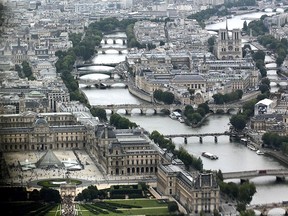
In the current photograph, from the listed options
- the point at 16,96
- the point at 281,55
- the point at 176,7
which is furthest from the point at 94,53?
the point at 176,7

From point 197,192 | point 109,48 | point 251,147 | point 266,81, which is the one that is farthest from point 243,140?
point 109,48

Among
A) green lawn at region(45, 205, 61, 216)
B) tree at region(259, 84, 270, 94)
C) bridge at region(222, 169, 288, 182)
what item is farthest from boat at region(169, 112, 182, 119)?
green lawn at region(45, 205, 61, 216)

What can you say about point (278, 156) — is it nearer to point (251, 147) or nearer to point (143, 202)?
point (251, 147)

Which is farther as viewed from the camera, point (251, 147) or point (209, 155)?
point (251, 147)

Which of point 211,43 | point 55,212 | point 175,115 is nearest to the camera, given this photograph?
point 55,212

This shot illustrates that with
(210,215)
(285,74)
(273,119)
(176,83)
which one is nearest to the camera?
(210,215)

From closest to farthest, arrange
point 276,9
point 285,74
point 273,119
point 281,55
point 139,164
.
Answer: point 139,164 → point 273,119 → point 285,74 → point 281,55 → point 276,9

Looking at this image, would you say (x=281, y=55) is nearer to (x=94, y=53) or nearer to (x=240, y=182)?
(x=94, y=53)
